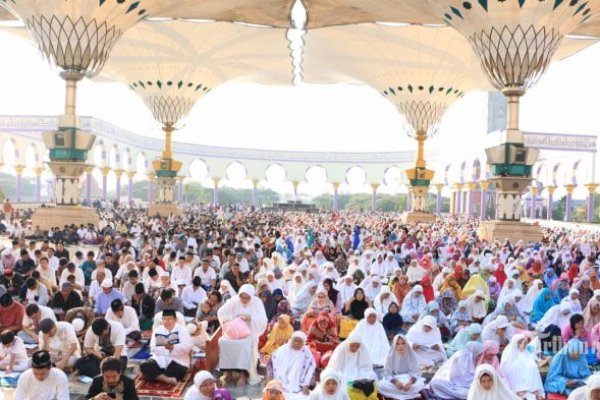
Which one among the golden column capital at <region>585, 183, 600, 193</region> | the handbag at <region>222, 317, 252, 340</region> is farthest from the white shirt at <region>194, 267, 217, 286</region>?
the golden column capital at <region>585, 183, 600, 193</region>

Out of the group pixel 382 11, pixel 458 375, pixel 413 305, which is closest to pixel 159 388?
pixel 458 375

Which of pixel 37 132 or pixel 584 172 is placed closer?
pixel 584 172

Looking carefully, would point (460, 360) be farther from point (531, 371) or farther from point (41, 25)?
point (41, 25)

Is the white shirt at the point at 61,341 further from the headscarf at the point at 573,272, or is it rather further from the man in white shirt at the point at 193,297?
the headscarf at the point at 573,272

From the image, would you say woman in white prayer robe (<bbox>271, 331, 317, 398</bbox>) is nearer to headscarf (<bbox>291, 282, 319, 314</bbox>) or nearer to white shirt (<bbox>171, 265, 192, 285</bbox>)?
headscarf (<bbox>291, 282, 319, 314</bbox>)

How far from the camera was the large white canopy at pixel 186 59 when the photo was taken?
19.4 meters

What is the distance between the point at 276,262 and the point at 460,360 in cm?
488

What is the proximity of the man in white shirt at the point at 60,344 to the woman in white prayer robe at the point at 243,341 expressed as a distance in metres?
1.00

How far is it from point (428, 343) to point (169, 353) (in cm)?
201

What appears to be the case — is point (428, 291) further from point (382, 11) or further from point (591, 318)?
point (382, 11)

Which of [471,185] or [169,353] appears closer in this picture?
[169,353]

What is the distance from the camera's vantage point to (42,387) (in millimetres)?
3203

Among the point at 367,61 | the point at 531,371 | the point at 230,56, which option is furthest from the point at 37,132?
the point at 531,371

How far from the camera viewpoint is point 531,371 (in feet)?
13.0
